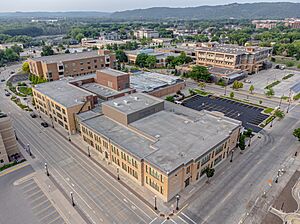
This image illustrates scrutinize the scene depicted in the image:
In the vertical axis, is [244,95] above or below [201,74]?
below

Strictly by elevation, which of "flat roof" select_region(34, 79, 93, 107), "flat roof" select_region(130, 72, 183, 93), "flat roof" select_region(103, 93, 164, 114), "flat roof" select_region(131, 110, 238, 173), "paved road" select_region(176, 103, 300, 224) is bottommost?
"paved road" select_region(176, 103, 300, 224)

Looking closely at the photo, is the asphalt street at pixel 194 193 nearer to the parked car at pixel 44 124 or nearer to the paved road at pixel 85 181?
the paved road at pixel 85 181

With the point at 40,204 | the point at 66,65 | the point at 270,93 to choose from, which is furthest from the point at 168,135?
the point at 66,65

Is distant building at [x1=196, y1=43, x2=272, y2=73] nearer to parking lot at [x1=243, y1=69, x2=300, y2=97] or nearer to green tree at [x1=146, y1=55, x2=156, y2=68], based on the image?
parking lot at [x1=243, y1=69, x2=300, y2=97]

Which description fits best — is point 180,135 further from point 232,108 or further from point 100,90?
point 232,108

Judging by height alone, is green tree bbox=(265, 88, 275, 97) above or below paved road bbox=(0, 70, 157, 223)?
above

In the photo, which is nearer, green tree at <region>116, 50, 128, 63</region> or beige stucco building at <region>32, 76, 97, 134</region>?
beige stucco building at <region>32, 76, 97, 134</region>

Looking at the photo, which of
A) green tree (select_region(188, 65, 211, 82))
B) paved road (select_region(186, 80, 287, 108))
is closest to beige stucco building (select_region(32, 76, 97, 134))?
paved road (select_region(186, 80, 287, 108))
